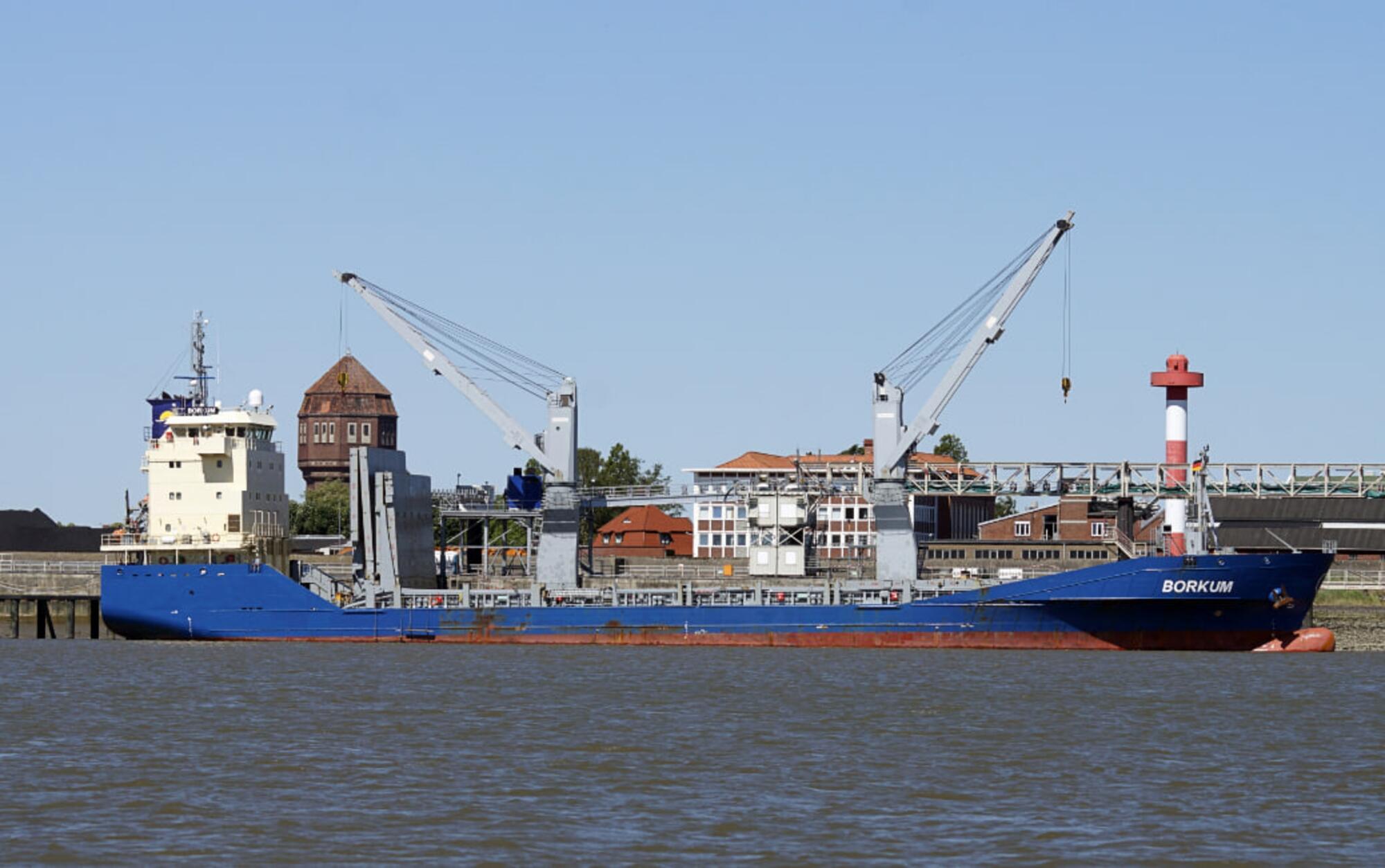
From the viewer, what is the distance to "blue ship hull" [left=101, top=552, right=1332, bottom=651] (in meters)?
55.8

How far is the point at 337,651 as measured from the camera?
57688mm

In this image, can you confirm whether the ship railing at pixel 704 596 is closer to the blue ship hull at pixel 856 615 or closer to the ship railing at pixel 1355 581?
the blue ship hull at pixel 856 615

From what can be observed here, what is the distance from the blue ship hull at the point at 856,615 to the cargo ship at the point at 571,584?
5 centimetres

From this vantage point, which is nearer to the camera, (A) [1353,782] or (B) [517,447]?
(A) [1353,782]

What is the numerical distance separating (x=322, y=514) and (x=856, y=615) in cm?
8955

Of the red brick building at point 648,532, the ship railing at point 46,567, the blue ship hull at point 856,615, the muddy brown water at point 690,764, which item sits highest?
the red brick building at point 648,532

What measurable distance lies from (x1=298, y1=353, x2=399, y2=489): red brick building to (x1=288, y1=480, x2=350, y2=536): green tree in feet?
113

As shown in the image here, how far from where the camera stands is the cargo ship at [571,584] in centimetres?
5666

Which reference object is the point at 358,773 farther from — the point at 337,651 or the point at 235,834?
the point at 337,651

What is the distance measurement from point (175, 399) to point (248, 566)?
8.99 metres

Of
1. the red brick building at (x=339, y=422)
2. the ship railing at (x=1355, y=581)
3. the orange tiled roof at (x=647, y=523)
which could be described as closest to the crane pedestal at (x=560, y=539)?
the ship railing at (x=1355, y=581)

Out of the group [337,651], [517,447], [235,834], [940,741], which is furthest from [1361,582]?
[235,834]

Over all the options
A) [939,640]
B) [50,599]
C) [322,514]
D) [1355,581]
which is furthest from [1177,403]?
[322,514]

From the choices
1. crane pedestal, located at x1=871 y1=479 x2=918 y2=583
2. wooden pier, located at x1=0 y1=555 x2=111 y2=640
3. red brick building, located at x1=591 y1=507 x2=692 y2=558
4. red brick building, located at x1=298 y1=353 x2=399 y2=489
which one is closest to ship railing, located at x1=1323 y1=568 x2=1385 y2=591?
crane pedestal, located at x1=871 y1=479 x2=918 y2=583
